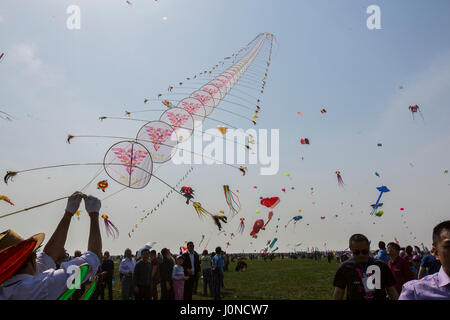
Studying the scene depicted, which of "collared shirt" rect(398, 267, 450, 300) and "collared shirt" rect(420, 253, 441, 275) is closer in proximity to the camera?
"collared shirt" rect(398, 267, 450, 300)

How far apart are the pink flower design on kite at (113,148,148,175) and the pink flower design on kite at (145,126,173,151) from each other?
3.26 m

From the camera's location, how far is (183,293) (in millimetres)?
11016

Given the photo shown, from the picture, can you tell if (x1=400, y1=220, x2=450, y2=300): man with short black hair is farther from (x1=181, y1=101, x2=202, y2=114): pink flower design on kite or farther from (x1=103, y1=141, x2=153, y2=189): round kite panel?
(x1=181, y1=101, x2=202, y2=114): pink flower design on kite

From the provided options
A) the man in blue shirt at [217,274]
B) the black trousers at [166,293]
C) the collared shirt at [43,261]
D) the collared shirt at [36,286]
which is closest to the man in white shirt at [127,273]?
the black trousers at [166,293]

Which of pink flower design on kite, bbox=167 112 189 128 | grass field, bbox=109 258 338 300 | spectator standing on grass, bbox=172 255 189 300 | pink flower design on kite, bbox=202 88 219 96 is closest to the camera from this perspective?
spectator standing on grass, bbox=172 255 189 300

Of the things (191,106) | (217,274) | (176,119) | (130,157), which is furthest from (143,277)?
(191,106)

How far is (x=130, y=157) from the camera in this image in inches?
340

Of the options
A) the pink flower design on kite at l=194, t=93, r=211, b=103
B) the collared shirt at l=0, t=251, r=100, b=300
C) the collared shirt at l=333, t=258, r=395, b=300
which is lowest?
the collared shirt at l=333, t=258, r=395, b=300

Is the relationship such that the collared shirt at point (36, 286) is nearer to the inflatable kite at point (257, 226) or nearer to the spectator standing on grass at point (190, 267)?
the spectator standing on grass at point (190, 267)

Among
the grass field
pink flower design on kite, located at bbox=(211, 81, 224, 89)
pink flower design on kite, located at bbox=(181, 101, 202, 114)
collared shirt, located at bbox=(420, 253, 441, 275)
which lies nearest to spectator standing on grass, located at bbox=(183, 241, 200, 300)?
the grass field

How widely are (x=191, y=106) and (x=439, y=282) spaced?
1561cm

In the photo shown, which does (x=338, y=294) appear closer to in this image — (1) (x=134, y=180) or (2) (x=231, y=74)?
(1) (x=134, y=180)

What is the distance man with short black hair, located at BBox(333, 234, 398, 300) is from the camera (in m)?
4.55
